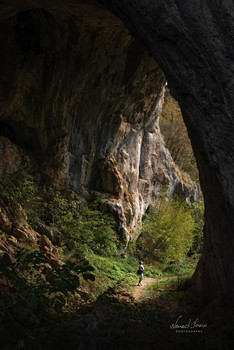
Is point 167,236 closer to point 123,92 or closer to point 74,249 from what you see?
point 74,249

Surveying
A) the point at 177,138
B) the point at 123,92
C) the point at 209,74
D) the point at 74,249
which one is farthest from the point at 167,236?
the point at 177,138

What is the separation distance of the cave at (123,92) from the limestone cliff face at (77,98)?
52 millimetres

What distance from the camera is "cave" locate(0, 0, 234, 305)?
5.11m

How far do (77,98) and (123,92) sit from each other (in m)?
3.09

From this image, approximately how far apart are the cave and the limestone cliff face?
2.0 inches

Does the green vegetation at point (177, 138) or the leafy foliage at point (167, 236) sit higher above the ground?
the green vegetation at point (177, 138)

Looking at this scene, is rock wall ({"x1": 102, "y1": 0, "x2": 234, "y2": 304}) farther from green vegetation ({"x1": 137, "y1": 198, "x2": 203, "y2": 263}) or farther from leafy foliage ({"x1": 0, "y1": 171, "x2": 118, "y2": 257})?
green vegetation ({"x1": 137, "y1": 198, "x2": 203, "y2": 263})

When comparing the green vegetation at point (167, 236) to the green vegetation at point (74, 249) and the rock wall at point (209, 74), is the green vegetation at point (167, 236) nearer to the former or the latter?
the green vegetation at point (74, 249)

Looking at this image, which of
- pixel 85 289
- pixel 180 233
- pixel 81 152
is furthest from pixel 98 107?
pixel 180 233

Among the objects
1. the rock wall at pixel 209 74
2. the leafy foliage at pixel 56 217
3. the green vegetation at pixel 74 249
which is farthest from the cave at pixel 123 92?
the green vegetation at pixel 74 249

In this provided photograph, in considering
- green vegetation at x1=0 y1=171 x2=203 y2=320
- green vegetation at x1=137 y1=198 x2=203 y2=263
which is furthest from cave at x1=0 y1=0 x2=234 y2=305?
green vegetation at x1=0 y1=171 x2=203 y2=320

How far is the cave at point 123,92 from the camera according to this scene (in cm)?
511

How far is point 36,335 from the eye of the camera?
4.10 m

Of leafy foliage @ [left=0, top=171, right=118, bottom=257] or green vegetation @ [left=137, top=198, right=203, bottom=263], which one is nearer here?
leafy foliage @ [left=0, top=171, right=118, bottom=257]
